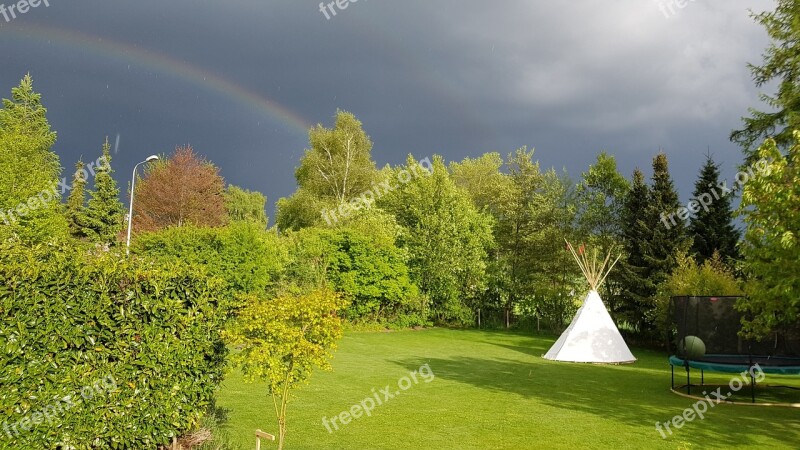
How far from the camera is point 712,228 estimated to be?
75.1 ft

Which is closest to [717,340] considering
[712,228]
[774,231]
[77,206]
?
[774,231]

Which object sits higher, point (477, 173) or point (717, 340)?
point (477, 173)

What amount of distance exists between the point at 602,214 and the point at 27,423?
85.9 ft

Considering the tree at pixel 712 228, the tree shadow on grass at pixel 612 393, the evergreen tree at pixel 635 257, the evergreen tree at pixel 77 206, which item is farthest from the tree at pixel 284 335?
the evergreen tree at pixel 77 206

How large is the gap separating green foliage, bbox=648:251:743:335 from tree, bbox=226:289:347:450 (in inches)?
538

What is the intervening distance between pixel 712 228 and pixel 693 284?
647 centimetres

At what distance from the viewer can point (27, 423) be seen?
4.91 meters

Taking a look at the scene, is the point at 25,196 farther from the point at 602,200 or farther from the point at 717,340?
the point at 602,200

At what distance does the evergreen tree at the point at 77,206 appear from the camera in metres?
38.2

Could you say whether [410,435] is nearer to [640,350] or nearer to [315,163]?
[640,350]

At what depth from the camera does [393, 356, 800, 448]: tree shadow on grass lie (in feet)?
27.0

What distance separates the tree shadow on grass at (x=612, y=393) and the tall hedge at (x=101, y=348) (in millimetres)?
5930

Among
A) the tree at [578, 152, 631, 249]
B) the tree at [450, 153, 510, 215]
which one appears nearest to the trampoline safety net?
the tree at [578, 152, 631, 249]

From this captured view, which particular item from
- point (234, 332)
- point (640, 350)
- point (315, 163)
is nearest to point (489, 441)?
point (234, 332)
